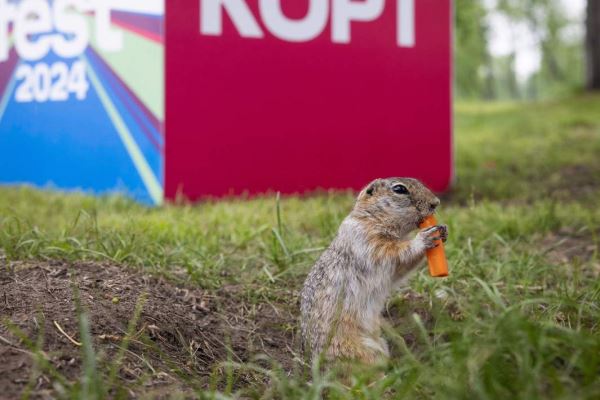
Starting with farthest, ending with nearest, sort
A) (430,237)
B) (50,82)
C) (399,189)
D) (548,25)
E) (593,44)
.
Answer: (548,25)
(593,44)
(50,82)
(399,189)
(430,237)

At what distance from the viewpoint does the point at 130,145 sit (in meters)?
6.32

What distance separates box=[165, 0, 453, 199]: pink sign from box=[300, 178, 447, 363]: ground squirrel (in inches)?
127

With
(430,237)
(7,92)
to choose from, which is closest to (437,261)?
(430,237)

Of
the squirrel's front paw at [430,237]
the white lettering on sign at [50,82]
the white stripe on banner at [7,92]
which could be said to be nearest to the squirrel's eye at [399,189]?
the squirrel's front paw at [430,237]

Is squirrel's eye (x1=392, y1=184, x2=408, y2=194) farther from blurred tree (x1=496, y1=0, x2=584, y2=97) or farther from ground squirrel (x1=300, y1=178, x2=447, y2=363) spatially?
blurred tree (x1=496, y1=0, x2=584, y2=97)

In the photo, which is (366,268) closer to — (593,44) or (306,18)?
(306,18)

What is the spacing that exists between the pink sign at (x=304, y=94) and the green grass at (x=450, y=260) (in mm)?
371

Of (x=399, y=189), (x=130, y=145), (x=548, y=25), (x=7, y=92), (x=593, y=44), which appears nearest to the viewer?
(x=399, y=189)

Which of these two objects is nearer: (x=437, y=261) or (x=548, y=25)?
(x=437, y=261)

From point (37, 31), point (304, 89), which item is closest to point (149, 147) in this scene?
point (304, 89)

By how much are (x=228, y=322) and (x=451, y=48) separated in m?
4.48

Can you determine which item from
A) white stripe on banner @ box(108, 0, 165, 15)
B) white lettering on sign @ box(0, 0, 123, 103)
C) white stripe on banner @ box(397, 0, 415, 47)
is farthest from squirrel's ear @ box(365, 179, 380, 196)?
white stripe on banner @ box(397, 0, 415, 47)

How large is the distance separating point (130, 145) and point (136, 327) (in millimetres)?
3601

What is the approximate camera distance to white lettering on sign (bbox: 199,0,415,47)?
616 centimetres
